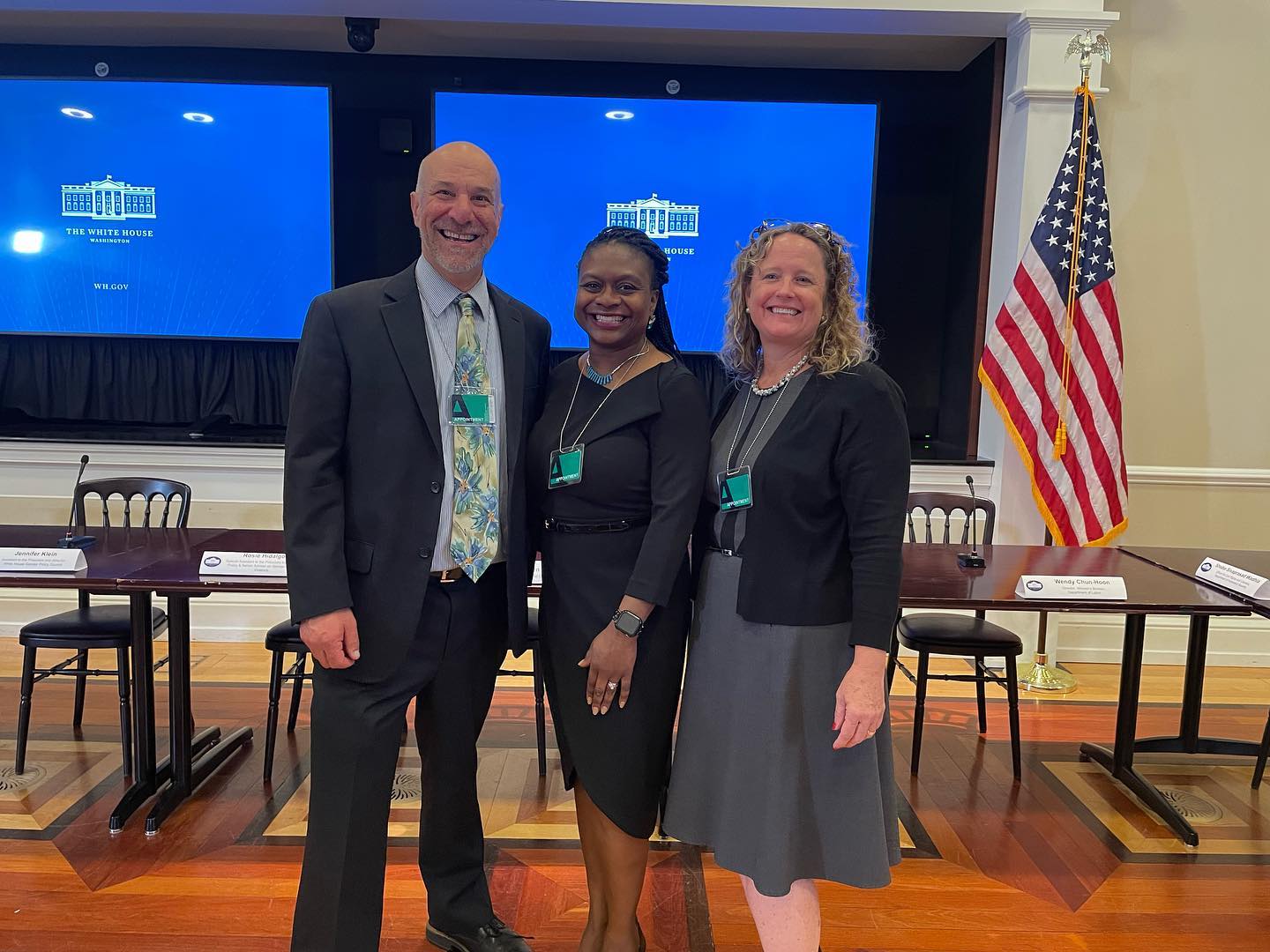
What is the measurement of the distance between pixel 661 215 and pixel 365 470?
323 centimetres

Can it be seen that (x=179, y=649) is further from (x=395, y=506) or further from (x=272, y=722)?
(x=395, y=506)

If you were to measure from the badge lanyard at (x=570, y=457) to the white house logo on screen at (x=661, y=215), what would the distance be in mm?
2989

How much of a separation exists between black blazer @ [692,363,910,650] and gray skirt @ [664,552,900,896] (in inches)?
2.1

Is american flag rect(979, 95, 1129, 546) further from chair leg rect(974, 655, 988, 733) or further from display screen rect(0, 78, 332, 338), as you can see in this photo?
display screen rect(0, 78, 332, 338)

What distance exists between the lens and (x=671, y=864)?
2451 mm

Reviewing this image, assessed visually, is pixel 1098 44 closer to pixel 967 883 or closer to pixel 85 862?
pixel 967 883

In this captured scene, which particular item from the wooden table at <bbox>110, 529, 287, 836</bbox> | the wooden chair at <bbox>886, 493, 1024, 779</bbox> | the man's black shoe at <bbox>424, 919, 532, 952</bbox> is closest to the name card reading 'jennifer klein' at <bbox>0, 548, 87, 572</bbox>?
the wooden table at <bbox>110, 529, 287, 836</bbox>

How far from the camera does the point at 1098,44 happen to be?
376cm

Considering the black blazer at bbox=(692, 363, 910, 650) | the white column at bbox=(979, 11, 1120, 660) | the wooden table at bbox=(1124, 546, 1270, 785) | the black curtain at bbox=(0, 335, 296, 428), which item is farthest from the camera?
the black curtain at bbox=(0, 335, 296, 428)

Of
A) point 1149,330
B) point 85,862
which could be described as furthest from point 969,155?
point 85,862

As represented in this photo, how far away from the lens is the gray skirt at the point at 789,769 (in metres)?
1.56

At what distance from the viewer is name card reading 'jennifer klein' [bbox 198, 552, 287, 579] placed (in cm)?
244

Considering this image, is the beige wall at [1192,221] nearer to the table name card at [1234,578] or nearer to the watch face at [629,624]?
the table name card at [1234,578]

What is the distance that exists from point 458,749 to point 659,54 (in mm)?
3843
